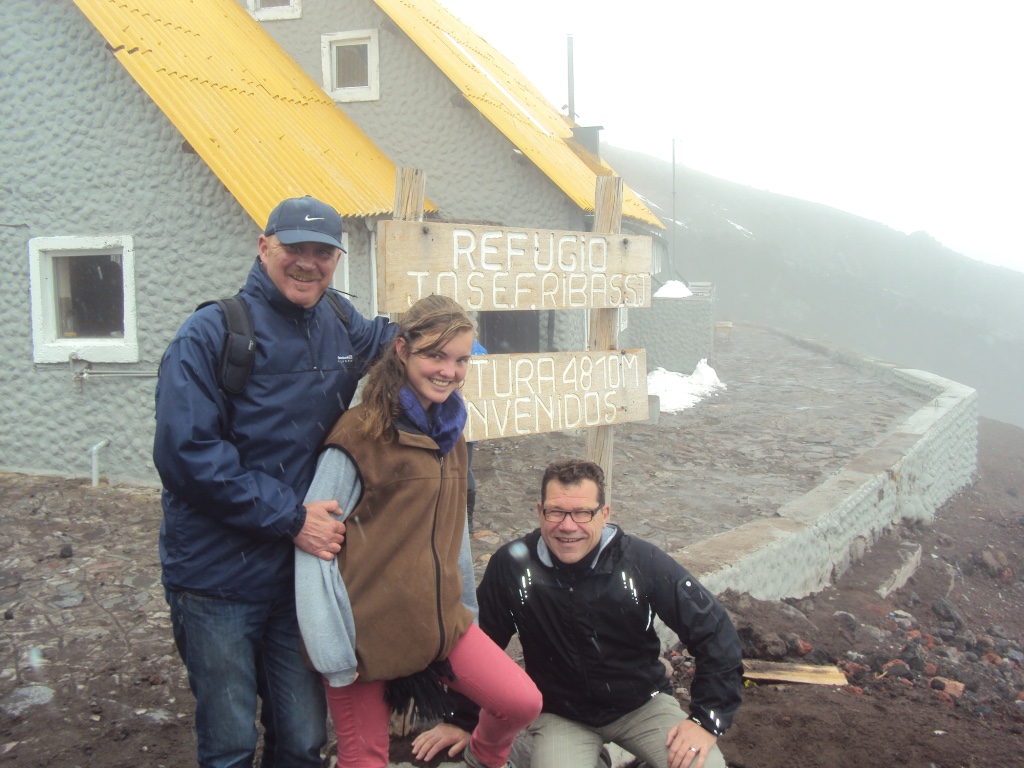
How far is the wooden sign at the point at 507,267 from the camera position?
3428 mm

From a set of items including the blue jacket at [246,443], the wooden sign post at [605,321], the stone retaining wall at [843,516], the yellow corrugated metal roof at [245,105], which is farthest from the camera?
the yellow corrugated metal roof at [245,105]

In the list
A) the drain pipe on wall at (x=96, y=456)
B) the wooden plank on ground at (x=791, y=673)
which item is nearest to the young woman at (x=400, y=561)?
the wooden plank on ground at (x=791, y=673)

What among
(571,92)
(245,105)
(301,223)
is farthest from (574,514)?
(571,92)

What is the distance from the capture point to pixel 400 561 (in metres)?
2.40

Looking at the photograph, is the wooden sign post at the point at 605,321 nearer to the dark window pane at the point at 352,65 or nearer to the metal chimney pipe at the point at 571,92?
the dark window pane at the point at 352,65

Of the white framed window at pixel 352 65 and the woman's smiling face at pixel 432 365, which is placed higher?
the white framed window at pixel 352 65

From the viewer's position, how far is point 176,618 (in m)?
2.35

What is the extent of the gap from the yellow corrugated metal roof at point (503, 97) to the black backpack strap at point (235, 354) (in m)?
5.71

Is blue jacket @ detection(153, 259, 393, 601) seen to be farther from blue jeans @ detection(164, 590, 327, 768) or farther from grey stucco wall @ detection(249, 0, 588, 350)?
grey stucco wall @ detection(249, 0, 588, 350)

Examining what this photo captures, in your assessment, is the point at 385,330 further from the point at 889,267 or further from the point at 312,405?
the point at 889,267

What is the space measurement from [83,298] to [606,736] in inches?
268

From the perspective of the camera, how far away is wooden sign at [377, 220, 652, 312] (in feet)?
11.2

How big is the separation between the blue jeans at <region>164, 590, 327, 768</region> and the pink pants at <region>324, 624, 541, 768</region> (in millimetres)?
82

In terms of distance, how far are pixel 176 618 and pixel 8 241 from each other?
6.71m
